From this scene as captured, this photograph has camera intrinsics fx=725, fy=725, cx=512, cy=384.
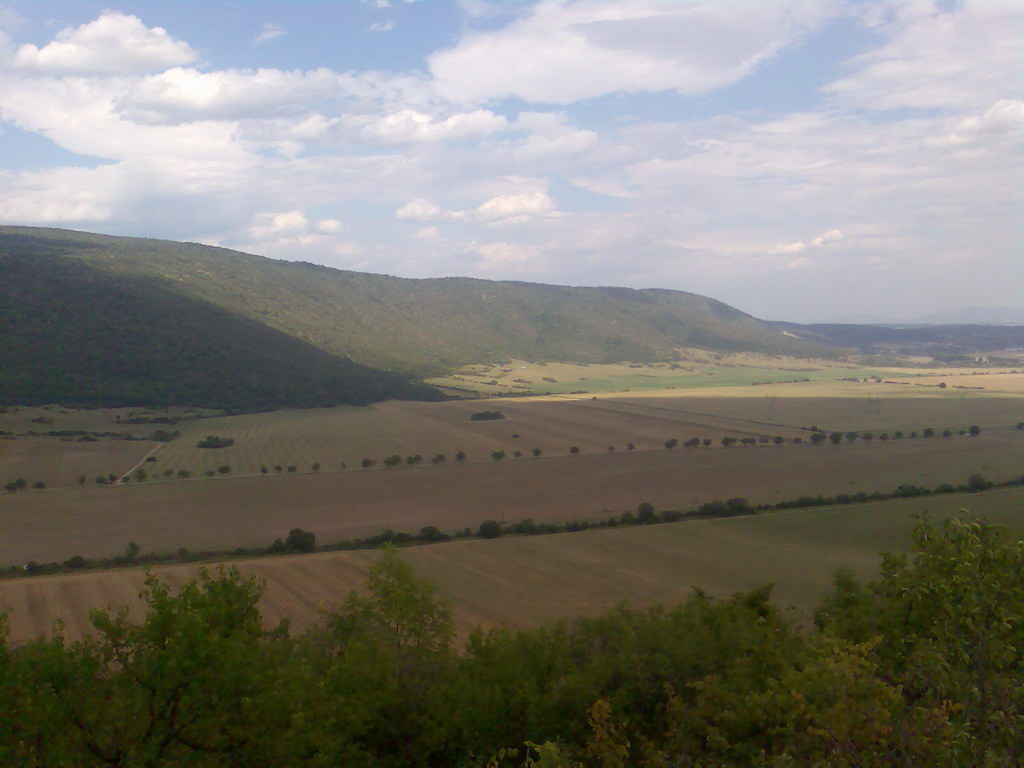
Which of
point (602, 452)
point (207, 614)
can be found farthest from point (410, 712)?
point (602, 452)

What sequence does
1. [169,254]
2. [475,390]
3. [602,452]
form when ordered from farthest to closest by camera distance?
[169,254] → [475,390] → [602,452]

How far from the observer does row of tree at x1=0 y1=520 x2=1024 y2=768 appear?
7812mm

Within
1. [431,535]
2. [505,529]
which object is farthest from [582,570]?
[431,535]

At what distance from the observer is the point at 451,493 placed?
4997cm

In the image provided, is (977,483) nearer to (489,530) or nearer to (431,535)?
(489,530)

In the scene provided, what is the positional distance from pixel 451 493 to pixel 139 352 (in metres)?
66.6

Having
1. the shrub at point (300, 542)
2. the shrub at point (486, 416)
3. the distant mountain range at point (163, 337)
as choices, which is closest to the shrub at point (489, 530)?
the shrub at point (300, 542)

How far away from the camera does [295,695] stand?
37.3ft

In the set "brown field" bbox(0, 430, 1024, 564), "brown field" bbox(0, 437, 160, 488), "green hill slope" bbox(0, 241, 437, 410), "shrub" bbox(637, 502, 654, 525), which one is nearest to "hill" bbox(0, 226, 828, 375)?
"green hill slope" bbox(0, 241, 437, 410)

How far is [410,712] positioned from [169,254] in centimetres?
16188

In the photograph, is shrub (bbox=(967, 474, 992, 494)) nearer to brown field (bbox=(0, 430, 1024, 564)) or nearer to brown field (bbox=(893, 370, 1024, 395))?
brown field (bbox=(0, 430, 1024, 564))

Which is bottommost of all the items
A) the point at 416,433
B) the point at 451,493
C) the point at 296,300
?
the point at 451,493

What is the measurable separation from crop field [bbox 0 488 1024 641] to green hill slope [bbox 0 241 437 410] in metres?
63.6

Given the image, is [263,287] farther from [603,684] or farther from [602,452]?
[603,684]
